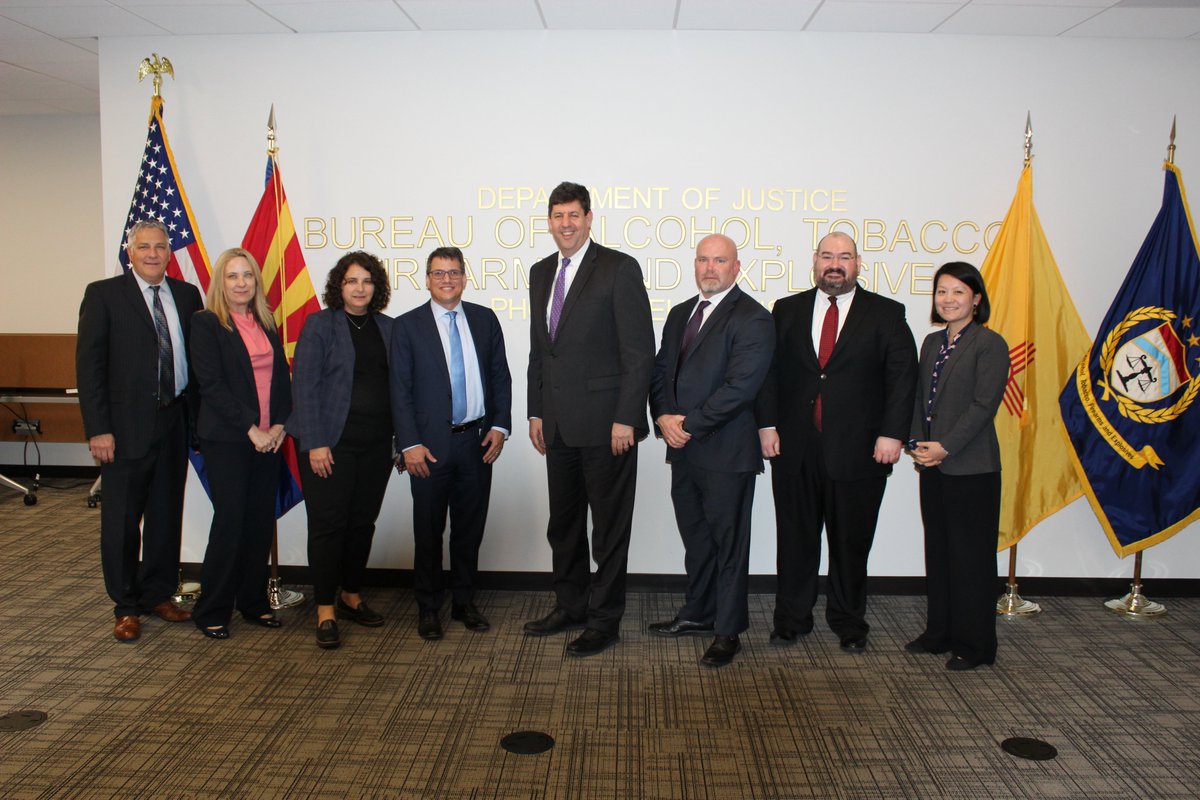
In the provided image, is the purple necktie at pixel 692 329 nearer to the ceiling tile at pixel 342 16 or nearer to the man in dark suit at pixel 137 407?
the ceiling tile at pixel 342 16

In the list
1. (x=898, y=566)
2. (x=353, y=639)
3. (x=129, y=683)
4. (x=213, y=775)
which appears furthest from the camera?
(x=898, y=566)

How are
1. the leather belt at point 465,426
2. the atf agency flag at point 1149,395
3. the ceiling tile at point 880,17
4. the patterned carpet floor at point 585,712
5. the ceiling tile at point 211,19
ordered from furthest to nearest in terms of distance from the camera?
1. the atf agency flag at point 1149,395
2. the ceiling tile at point 211,19
3. the ceiling tile at point 880,17
4. the leather belt at point 465,426
5. the patterned carpet floor at point 585,712

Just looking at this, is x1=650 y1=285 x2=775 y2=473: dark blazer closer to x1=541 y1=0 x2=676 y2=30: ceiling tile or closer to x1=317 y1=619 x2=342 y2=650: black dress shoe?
x1=541 y1=0 x2=676 y2=30: ceiling tile

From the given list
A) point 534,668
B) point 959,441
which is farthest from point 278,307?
point 959,441

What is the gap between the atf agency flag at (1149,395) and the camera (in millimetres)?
4125

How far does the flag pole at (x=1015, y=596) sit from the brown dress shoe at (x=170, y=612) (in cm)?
380

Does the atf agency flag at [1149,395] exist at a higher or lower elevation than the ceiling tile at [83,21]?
lower

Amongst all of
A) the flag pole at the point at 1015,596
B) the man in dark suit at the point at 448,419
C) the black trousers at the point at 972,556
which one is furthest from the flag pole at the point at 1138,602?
the man in dark suit at the point at 448,419

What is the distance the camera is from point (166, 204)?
14.0 ft

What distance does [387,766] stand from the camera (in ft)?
8.89

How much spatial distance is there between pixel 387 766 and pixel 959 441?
238 cm

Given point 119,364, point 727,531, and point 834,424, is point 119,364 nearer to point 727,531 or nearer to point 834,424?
point 727,531

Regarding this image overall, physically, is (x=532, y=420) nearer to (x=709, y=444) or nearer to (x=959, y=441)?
(x=709, y=444)

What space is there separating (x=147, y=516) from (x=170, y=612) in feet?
1.46
